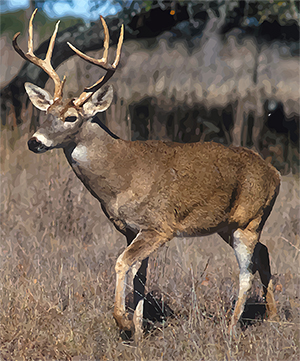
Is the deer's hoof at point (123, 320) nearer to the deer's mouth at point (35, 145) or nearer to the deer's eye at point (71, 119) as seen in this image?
the deer's mouth at point (35, 145)

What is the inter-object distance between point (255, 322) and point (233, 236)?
0.72m

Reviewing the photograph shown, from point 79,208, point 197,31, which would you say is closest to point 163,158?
point 79,208

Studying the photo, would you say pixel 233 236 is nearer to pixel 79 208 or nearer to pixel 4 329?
pixel 4 329

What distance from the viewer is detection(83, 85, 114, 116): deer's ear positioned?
407 cm

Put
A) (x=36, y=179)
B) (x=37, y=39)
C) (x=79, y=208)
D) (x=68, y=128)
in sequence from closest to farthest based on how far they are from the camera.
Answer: (x=68, y=128) < (x=79, y=208) < (x=36, y=179) < (x=37, y=39)

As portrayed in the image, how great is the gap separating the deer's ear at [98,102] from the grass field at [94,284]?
1.54 m

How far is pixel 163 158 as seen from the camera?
163 inches

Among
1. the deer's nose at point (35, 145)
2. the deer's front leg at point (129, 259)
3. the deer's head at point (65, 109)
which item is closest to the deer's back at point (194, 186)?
the deer's front leg at point (129, 259)

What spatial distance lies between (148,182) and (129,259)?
628 millimetres

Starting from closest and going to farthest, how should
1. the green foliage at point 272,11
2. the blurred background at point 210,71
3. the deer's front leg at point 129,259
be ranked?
the deer's front leg at point 129,259
the green foliage at point 272,11
the blurred background at point 210,71

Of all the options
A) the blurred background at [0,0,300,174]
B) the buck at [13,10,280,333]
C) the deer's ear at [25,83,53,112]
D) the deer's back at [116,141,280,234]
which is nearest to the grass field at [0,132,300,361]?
the buck at [13,10,280,333]

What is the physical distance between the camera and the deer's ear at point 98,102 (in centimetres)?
407

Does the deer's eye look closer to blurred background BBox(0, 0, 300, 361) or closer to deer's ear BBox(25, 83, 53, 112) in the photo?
deer's ear BBox(25, 83, 53, 112)

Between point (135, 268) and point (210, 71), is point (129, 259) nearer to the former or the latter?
point (135, 268)
